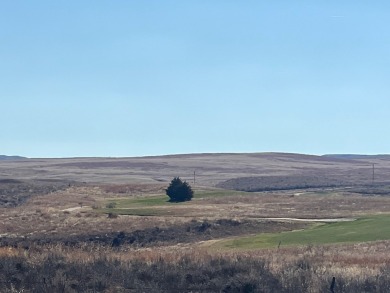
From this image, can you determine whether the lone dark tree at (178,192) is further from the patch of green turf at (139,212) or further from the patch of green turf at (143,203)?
the patch of green turf at (139,212)

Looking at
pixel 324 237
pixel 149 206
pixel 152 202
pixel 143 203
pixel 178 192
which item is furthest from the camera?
pixel 178 192

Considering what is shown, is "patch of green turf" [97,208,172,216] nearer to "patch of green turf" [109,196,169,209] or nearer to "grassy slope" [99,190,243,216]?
"grassy slope" [99,190,243,216]

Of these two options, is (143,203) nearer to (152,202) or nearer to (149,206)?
(152,202)

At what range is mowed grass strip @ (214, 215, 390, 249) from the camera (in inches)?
1404

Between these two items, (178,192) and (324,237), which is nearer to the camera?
(324,237)

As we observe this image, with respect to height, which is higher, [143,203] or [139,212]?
[143,203]

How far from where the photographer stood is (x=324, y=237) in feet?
123

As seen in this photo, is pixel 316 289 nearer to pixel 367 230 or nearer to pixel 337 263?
pixel 337 263

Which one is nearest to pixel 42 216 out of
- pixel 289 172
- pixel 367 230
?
pixel 367 230

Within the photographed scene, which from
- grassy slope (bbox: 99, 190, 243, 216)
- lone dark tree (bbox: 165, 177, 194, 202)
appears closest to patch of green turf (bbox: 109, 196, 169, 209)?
grassy slope (bbox: 99, 190, 243, 216)

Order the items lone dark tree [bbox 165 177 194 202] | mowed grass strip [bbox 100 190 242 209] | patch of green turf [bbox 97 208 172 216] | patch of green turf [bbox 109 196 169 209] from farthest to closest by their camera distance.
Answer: lone dark tree [bbox 165 177 194 202]
patch of green turf [bbox 109 196 169 209]
mowed grass strip [bbox 100 190 242 209]
patch of green turf [bbox 97 208 172 216]

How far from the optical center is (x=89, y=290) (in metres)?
20.2

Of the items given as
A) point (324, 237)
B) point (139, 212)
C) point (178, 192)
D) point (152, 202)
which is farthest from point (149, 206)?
point (324, 237)

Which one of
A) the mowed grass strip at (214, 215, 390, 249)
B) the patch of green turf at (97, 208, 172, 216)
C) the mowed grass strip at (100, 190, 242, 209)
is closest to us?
the mowed grass strip at (214, 215, 390, 249)
